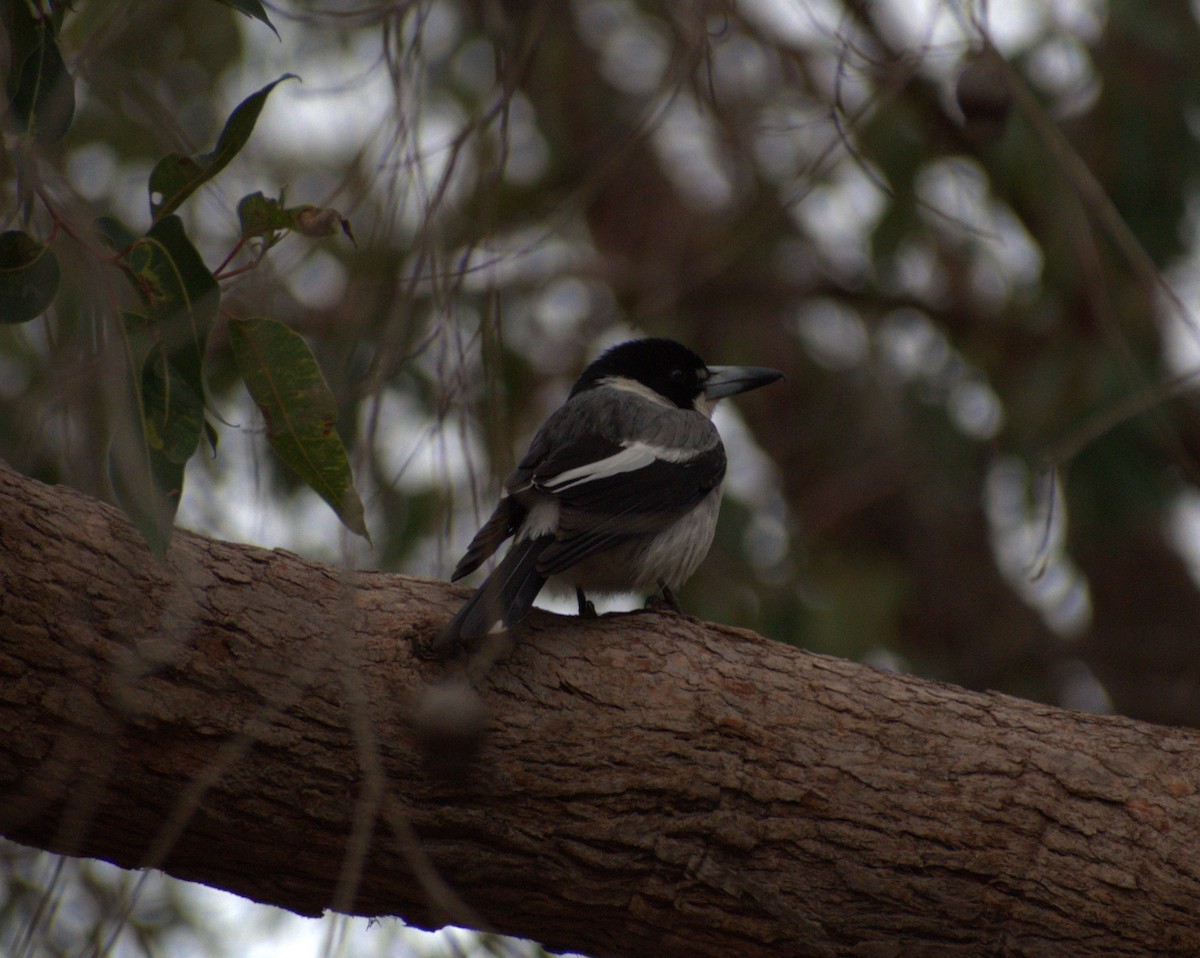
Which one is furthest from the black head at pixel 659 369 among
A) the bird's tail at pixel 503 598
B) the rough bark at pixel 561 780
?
the rough bark at pixel 561 780

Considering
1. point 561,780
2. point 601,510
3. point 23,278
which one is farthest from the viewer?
point 601,510

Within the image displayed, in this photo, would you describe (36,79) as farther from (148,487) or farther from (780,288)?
(780,288)

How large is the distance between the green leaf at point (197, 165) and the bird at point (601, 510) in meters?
0.97

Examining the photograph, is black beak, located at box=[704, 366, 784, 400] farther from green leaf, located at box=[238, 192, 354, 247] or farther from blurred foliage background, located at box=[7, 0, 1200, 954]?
green leaf, located at box=[238, 192, 354, 247]

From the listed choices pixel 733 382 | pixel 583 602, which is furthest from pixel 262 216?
pixel 733 382

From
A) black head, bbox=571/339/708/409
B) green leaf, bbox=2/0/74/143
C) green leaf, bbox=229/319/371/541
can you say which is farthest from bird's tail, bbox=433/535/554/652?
black head, bbox=571/339/708/409

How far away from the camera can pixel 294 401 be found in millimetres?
2307

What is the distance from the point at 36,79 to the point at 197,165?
10.7 inches

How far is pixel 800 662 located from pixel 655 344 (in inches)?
71.8

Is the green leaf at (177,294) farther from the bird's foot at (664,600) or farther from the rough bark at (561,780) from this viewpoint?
the bird's foot at (664,600)

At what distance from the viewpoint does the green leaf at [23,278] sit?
84.7 inches

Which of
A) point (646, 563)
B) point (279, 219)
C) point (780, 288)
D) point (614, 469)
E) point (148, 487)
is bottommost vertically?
point (148, 487)

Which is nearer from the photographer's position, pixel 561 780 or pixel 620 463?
pixel 561 780

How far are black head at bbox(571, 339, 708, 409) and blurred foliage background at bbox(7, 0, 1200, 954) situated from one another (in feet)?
0.55
